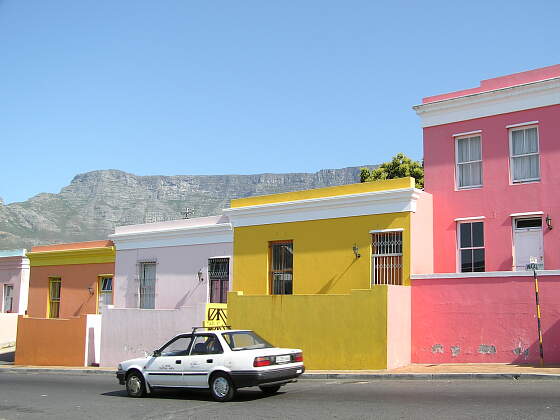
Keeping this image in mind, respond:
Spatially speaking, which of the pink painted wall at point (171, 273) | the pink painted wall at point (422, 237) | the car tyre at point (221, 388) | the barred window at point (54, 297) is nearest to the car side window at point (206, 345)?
the car tyre at point (221, 388)

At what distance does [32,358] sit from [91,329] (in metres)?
3.71

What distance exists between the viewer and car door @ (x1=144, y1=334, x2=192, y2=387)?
14.7m

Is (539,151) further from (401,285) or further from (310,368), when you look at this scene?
(310,368)

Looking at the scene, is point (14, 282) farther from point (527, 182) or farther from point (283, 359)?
point (527, 182)

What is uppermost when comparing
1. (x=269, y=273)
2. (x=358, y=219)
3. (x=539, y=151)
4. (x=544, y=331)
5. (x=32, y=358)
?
(x=539, y=151)

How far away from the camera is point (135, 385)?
50.7 ft

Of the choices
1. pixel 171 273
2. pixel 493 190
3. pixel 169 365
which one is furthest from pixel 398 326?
pixel 171 273

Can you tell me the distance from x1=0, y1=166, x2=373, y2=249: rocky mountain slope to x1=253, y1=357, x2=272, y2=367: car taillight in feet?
366

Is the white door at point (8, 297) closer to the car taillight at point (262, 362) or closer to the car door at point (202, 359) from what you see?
the car door at point (202, 359)

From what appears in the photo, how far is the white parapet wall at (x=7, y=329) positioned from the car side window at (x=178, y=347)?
2470 centimetres

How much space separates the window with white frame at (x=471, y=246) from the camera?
20.8m

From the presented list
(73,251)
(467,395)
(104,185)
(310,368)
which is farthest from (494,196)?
(104,185)

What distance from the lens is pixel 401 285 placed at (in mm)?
20188

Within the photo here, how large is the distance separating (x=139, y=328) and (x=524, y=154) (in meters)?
14.6
